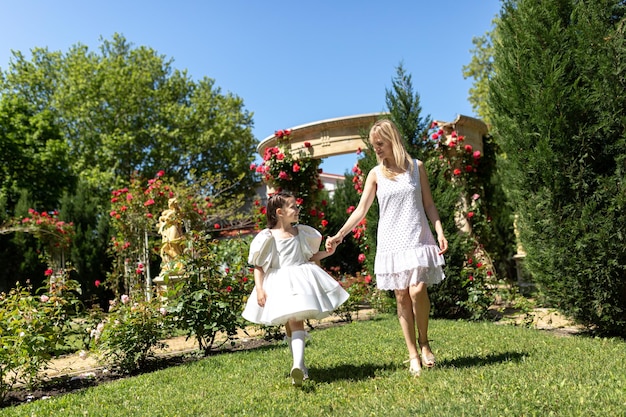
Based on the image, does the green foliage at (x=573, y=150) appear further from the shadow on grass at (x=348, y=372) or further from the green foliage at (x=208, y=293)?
the green foliage at (x=208, y=293)

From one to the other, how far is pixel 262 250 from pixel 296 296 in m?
0.47

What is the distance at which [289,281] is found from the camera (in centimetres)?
369

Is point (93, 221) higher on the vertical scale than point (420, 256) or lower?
higher

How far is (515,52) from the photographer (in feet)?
17.3

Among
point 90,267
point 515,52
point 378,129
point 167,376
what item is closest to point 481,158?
point 515,52

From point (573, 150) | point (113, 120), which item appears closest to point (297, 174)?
point (573, 150)

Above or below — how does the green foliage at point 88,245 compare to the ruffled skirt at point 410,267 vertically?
above

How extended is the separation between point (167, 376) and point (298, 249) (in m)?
1.80

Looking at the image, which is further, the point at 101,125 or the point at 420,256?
the point at 101,125

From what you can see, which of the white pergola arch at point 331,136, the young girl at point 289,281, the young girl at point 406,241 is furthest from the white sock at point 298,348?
the white pergola arch at point 331,136

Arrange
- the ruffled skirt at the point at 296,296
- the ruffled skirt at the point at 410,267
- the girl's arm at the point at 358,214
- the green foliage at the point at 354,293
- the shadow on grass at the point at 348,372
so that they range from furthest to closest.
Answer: the green foliage at the point at 354,293
the girl's arm at the point at 358,214
the shadow on grass at the point at 348,372
the ruffled skirt at the point at 410,267
the ruffled skirt at the point at 296,296

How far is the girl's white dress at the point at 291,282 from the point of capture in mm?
3551

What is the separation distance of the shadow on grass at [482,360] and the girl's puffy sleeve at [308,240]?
51.4 inches

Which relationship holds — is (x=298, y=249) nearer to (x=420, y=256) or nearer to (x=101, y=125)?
(x=420, y=256)
